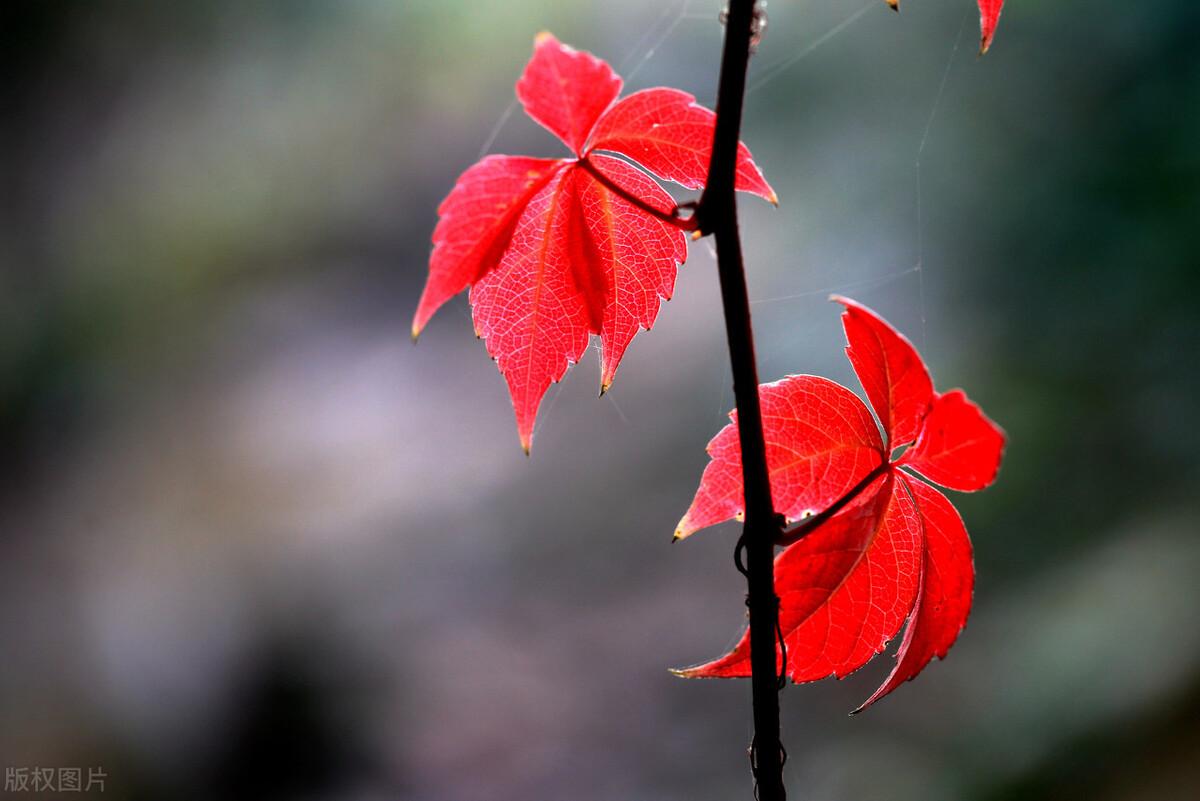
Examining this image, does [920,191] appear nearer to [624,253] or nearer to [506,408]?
[506,408]

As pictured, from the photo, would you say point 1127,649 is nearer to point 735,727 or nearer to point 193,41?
point 735,727

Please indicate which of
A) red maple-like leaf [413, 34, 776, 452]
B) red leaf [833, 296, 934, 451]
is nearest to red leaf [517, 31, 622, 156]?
red maple-like leaf [413, 34, 776, 452]

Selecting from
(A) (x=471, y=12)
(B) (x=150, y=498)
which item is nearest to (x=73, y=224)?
(B) (x=150, y=498)

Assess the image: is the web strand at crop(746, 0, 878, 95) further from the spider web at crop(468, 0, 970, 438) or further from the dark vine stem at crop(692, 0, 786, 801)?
the dark vine stem at crop(692, 0, 786, 801)

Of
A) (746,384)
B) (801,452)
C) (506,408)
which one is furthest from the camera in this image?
(506,408)

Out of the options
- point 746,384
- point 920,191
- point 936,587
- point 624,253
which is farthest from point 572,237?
point 920,191

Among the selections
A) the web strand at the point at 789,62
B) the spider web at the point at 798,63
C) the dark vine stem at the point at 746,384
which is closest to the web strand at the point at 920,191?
the spider web at the point at 798,63

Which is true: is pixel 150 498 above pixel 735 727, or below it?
above
